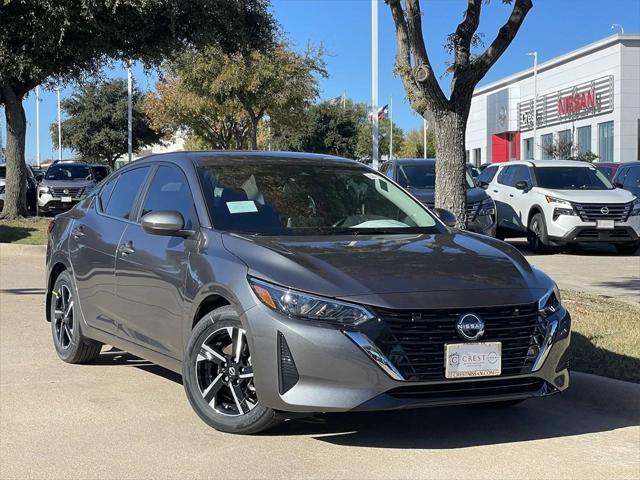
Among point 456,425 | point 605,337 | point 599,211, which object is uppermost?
point 599,211

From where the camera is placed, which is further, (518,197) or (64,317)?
(518,197)

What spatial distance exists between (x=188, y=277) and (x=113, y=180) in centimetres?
206

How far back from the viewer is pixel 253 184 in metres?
5.50

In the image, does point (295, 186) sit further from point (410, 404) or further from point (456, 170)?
point (456, 170)

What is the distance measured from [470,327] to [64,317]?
3.87m

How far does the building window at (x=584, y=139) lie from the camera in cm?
4862

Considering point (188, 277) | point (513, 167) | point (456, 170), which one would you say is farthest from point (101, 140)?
point (188, 277)

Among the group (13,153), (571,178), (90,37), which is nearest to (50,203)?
(13,153)

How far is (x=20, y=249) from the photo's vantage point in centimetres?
1502

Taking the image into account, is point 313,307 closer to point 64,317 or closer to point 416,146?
point 64,317

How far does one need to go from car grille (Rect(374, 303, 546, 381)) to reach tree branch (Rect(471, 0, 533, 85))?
5366mm

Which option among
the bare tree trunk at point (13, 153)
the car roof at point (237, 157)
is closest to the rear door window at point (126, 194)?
the car roof at point (237, 157)

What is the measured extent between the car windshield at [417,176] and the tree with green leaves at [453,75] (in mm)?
5471

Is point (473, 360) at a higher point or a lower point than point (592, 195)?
lower
